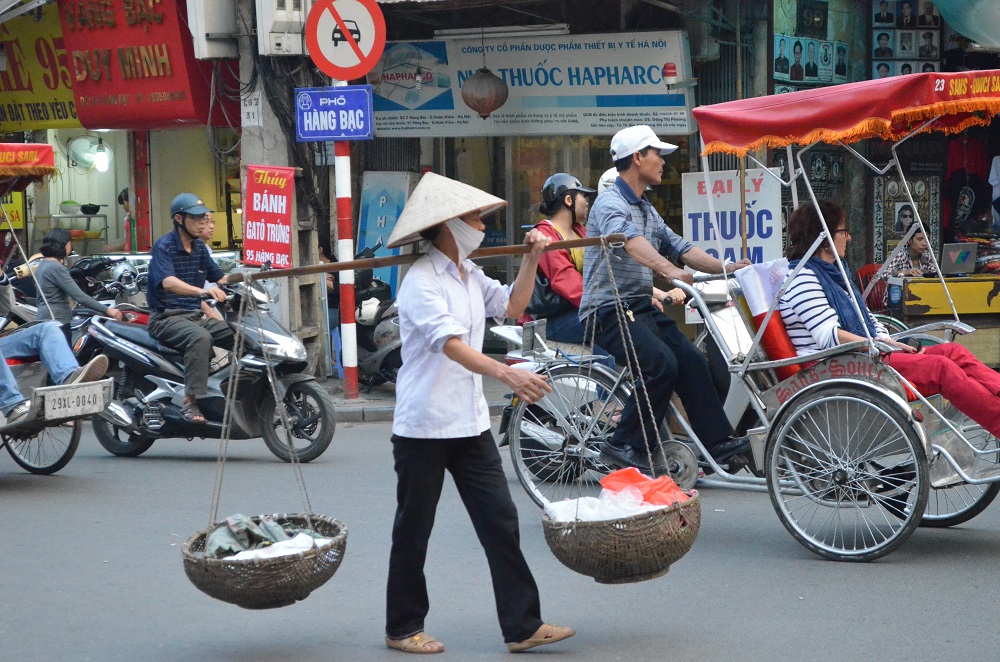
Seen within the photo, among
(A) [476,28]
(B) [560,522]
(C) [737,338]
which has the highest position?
(A) [476,28]

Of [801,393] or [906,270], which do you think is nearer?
[801,393]

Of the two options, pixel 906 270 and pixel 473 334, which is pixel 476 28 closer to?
pixel 906 270

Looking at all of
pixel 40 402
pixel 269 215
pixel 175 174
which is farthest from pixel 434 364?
pixel 175 174

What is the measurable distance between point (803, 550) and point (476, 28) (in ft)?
26.0

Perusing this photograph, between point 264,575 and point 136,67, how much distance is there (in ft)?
34.0

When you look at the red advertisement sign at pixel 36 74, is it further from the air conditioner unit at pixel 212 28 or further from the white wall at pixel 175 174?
the air conditioner unit at pixel 212 28

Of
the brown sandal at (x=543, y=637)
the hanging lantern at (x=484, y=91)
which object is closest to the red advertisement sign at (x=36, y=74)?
the hanging lantern at (x=484, y=91)

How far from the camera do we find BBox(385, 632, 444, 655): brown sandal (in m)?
4.39

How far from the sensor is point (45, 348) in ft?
25.2

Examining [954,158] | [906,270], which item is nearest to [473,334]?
[906,270]

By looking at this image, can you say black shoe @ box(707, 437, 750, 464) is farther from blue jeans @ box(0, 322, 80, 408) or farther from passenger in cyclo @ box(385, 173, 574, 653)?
blue jeans @ box(0, 322, 80, 408)

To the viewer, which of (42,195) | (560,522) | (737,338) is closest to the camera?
(560,522)

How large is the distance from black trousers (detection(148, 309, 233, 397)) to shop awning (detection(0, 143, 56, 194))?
1219 mm

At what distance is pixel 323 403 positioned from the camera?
8.14 meters
